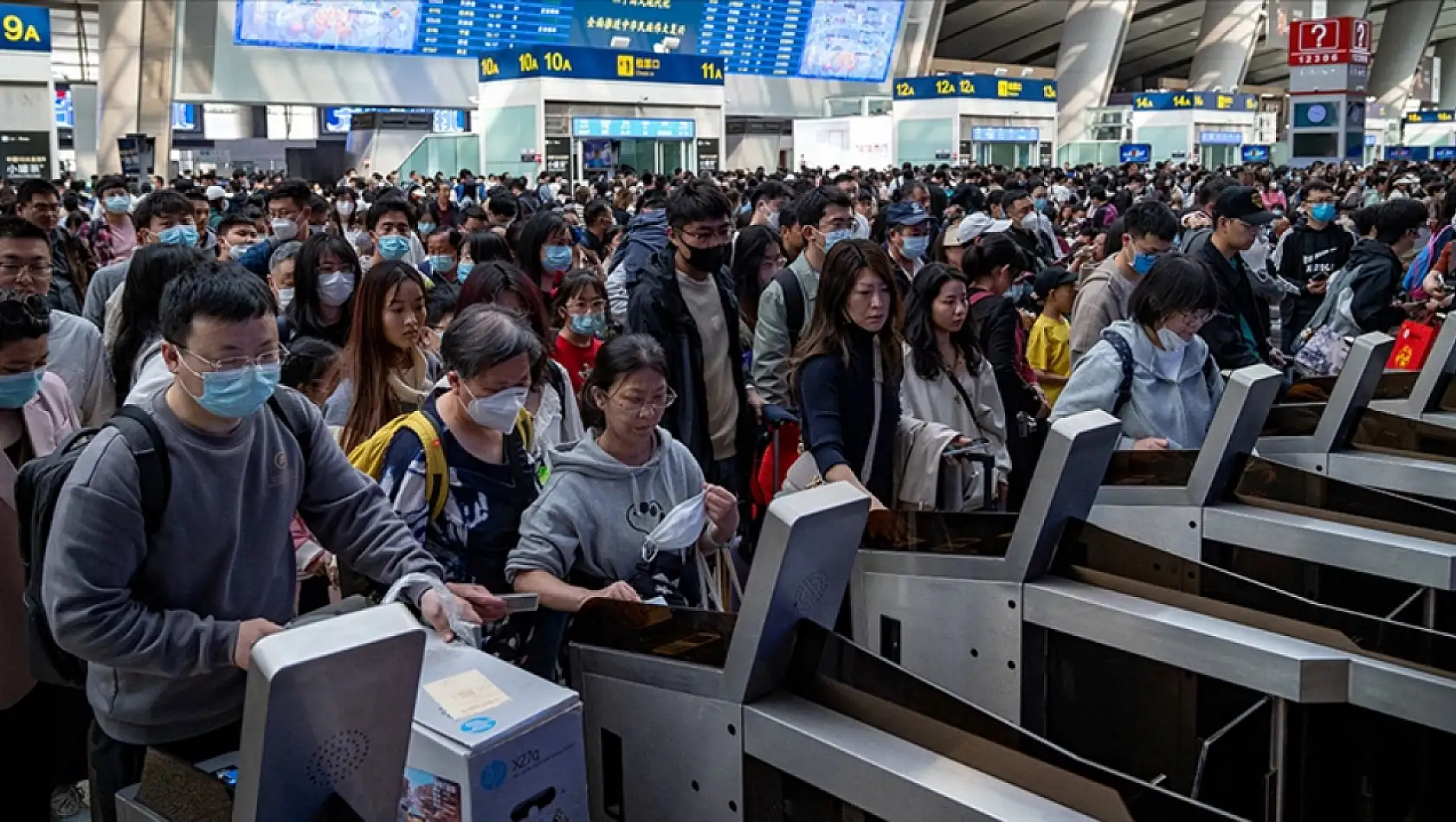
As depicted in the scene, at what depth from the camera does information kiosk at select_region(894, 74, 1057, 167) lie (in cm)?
2802

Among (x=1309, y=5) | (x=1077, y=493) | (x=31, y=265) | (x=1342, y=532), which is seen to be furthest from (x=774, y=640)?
(x=1309, y=5)

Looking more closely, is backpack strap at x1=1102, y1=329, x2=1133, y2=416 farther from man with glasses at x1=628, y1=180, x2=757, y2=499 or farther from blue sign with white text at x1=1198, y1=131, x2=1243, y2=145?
blue sign with white text at x1=1198, y1=131, x2=1243, y2=145

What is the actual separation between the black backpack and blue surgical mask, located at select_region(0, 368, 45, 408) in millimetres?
619

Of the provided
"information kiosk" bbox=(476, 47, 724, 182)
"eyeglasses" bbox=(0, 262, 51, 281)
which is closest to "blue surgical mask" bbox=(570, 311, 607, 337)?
"eyeglasses" bbox=(0, 262, 51, 281)

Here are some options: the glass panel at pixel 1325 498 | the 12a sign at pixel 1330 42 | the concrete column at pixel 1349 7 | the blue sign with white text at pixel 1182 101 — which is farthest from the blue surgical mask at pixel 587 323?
the concrete column at pixel 1349 7

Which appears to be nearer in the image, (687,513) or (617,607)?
(617,607)

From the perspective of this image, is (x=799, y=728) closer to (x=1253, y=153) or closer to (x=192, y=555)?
(x=192, y=555)

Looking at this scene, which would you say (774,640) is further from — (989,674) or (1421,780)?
(1421,780)

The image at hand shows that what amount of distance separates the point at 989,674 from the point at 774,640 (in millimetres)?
826

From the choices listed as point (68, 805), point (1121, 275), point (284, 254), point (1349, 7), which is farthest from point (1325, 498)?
point (1349, 7)

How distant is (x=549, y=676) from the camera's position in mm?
2787

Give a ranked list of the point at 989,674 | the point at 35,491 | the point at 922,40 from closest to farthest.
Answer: the point at 35,491, the point at 989,674, the point at 922,40

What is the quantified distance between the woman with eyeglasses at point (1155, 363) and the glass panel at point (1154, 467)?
0.70 m

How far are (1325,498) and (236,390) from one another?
83.1 inches
